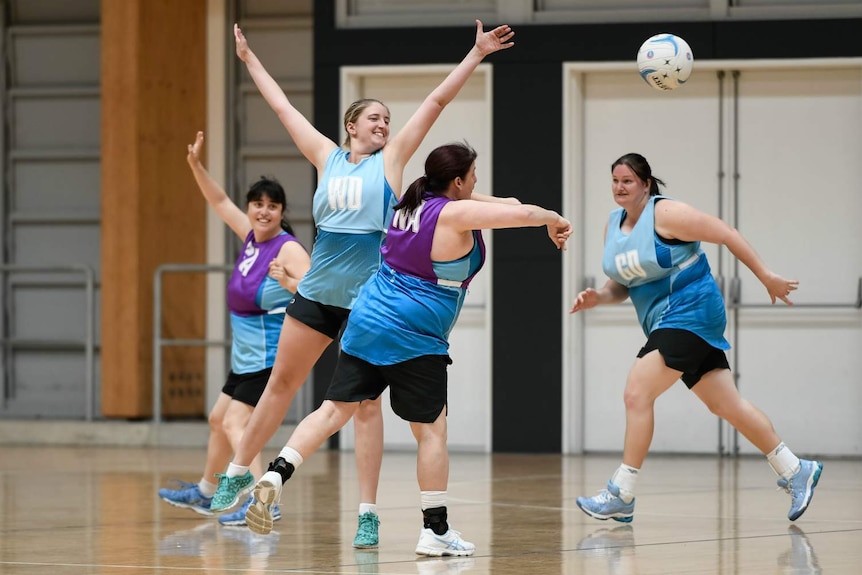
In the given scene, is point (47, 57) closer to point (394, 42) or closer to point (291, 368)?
point (394, 42)

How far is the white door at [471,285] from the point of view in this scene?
1142 centimetres

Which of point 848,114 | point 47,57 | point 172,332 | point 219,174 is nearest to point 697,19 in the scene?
point 848,114

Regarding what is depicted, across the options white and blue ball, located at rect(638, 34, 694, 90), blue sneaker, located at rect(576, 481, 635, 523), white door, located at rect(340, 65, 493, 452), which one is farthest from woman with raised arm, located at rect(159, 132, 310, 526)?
white door, located at rect(340, 65, 493, 452)

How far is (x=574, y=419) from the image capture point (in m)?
11.3

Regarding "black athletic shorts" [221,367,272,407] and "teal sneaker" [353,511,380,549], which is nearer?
"teal sneaker" [353,511,380,549]

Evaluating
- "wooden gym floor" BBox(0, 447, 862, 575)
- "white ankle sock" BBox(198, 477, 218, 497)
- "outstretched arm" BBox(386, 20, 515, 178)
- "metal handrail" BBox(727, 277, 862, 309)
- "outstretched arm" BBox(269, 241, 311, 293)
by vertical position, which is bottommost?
"wooden gym floor" BBox(0, 447, 862, 575)

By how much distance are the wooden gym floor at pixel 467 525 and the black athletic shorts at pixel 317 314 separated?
3.16 ft

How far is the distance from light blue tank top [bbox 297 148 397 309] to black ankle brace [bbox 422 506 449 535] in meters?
1.01

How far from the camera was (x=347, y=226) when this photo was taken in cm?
596

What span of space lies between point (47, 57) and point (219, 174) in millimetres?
2335

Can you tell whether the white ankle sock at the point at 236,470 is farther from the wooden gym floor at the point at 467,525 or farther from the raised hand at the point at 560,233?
the raised hand at the point at 560,233

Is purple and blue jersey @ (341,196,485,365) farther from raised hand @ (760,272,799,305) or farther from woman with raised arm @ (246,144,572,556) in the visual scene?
raised hand @ (760,272,799,305)

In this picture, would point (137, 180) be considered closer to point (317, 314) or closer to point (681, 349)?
point (317, 314)

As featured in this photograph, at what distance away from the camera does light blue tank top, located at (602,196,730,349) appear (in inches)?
260
